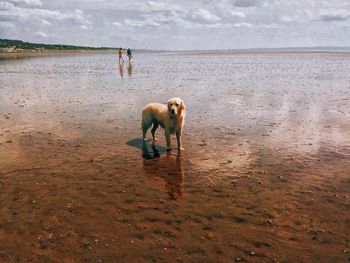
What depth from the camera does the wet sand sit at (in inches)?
254

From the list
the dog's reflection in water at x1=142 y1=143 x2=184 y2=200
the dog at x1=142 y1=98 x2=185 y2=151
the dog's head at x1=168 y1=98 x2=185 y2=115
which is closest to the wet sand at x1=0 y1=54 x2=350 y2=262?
the dog's reflection in water at x1=142 y1=143 x2=184 y2=200

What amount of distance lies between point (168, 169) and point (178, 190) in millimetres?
1639

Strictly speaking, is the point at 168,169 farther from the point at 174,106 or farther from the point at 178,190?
the point at 174,106

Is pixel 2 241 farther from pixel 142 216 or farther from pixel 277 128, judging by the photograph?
pixel 277 128

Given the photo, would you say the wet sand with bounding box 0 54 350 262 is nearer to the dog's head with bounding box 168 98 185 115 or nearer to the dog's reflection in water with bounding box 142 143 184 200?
the dog's reflection in water with bounding box 142 143 184 200

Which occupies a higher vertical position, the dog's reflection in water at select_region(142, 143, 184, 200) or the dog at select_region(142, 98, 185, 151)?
the dog at select_region(142, 98, 185, 151)

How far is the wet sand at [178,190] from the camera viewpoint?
21.2ft

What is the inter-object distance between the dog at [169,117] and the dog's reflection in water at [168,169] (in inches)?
27.2

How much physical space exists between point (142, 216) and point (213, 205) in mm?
1602

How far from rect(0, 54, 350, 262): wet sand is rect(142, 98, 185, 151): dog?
69 centimetres

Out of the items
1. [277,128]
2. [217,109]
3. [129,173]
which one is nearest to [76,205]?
[129,173]

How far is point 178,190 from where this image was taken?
895 centimetres

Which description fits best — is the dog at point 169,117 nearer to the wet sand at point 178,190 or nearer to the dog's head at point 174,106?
the dog's head at point 174,106

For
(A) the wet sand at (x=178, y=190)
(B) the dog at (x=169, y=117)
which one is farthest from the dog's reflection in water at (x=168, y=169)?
(B) the dog at (x=169, y=117)
